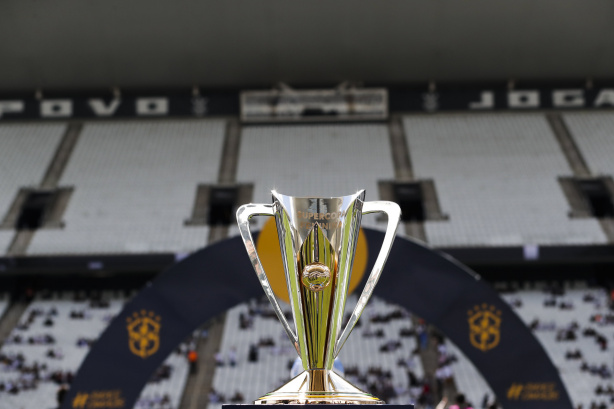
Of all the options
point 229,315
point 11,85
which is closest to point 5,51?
point 11,85

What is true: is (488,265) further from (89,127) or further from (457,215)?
(89,127)

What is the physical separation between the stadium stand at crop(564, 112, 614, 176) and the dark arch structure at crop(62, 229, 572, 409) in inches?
728

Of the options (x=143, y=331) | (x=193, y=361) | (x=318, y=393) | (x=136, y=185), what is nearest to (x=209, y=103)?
(x=136, y=185)

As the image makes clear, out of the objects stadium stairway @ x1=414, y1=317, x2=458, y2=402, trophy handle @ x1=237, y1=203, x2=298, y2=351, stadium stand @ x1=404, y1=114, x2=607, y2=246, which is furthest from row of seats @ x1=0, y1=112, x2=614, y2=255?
trophy handle @ x1=237, y1=203, x2=298, y2=351

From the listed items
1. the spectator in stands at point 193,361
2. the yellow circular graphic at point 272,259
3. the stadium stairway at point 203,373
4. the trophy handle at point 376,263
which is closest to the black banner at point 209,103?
the stadium stairway at point 203,373

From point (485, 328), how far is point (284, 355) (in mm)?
12228

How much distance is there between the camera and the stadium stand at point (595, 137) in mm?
25969

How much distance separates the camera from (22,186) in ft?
84.6

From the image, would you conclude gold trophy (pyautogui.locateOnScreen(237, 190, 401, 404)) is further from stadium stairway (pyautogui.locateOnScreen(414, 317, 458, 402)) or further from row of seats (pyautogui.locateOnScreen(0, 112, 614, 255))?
row of seats (pyautogui.locateOnScreen(0, 112, 614, 255))

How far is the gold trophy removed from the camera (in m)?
3.67

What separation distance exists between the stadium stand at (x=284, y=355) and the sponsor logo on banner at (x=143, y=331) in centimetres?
972

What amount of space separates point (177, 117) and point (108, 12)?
4.08 metres

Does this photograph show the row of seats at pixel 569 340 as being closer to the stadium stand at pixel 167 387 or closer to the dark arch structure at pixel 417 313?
the stadium stand at pixel 167 387

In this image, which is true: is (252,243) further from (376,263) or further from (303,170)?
(303,170)
